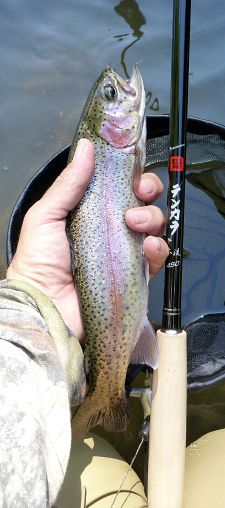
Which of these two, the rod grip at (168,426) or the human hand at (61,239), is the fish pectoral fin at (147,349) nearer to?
the rod grip at (168,426)

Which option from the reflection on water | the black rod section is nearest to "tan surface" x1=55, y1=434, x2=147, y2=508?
the black rod section

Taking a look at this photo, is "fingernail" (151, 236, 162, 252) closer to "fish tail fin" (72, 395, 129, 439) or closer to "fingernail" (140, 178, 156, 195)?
"fingernail" (140, 178, 156, 195)

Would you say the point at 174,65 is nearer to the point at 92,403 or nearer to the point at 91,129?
the point at 91,129

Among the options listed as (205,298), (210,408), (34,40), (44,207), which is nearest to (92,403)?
(44,207)

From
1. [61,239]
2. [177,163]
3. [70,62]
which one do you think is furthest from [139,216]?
[70,62]

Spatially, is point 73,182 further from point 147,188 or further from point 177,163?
point 177,163
